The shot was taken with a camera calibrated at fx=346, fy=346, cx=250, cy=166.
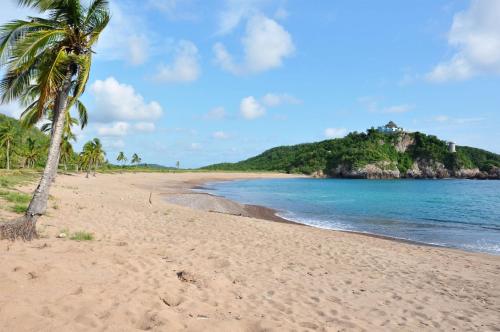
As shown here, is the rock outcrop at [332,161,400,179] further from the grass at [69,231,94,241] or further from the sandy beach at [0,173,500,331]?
the grass at [69,231,94,241]

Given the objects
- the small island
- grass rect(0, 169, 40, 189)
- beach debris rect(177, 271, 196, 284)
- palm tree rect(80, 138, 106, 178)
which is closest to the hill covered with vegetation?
the small island

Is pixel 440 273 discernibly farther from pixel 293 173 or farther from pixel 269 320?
pixel 293 173

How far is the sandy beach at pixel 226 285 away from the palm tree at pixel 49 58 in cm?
134

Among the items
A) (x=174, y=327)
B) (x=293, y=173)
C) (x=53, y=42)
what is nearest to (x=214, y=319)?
(x=174, y=327)

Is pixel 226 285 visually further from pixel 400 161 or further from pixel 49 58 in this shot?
pixel 400 161

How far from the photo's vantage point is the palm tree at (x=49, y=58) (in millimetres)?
8453

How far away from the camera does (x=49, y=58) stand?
30.5 ft

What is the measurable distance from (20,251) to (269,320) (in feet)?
17.8

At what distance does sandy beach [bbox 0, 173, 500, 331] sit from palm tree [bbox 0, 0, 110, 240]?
1.34 m

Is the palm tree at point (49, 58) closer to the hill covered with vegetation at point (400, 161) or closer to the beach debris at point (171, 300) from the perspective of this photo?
the beach debris at point (171, 300)

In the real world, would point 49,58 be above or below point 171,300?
above

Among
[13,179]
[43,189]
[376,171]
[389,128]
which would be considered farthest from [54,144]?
[389,128]

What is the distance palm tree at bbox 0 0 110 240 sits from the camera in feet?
27.7

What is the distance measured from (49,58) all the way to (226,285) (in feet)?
24.8
